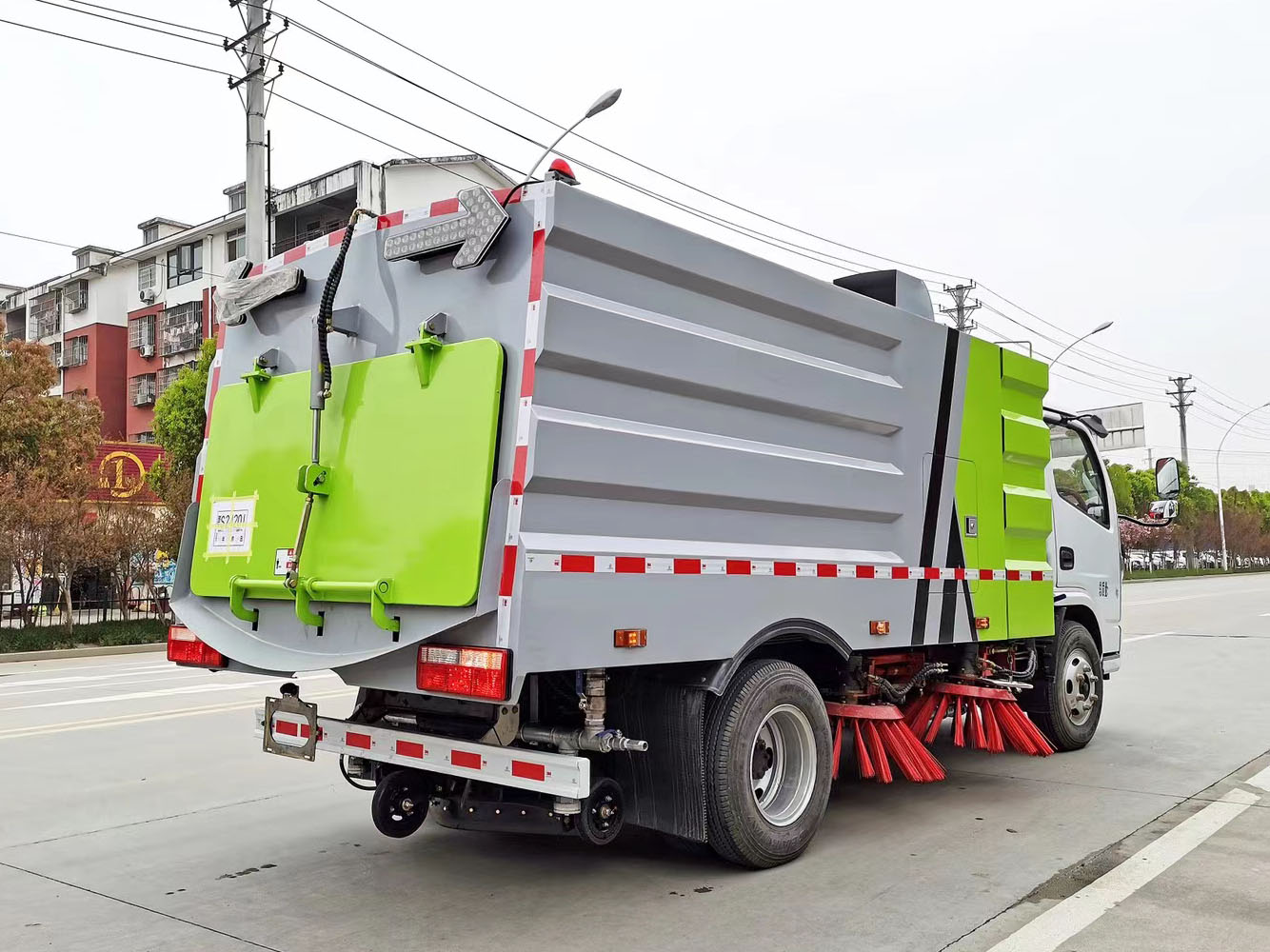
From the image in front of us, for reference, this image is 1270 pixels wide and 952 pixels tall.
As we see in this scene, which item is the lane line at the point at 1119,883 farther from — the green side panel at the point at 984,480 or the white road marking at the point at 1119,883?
the green side panel at the point at 984,480

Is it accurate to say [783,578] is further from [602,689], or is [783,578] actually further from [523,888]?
[523,888]

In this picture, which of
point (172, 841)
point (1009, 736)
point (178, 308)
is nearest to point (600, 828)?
point (172, 841)

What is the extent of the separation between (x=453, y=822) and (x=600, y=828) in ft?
2.63

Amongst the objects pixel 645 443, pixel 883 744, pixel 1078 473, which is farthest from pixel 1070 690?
pixel 645 443

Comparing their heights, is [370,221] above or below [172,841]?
above

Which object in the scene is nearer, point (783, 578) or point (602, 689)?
point (602, 689)

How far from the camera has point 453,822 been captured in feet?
16.9

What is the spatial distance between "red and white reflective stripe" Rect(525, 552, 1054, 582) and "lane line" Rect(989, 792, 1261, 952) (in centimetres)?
177

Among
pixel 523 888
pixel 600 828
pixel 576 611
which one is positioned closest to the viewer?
pixel 576 611

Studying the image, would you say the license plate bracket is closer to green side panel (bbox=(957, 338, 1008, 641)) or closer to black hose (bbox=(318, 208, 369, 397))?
black hose (bbox=(318, 208, 369, 397))

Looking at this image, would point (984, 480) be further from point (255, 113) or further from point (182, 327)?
point (182, 327)

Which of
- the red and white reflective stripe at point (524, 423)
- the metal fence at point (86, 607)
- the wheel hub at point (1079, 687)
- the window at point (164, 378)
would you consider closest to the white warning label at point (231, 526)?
the red and white reflective stripe at point (524, 423)

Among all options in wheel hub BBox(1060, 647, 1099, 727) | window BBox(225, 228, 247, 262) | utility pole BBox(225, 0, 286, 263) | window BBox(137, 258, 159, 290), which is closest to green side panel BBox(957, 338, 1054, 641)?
wheel hub BBox(1060, 647, 1099, 727)

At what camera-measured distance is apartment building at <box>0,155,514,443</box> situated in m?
39.8
